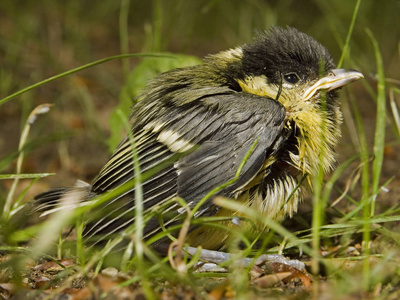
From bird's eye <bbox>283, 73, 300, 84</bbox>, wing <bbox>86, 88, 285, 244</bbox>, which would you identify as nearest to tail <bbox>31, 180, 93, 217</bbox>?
wing <bbox>86, 88, 285, 244</bbox>

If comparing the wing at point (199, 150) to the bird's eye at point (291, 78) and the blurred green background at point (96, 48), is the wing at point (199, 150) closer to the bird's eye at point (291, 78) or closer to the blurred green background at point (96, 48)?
the bird's eye at point (291, 78)

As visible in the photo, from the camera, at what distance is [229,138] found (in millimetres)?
1981

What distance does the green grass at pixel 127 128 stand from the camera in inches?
60.0

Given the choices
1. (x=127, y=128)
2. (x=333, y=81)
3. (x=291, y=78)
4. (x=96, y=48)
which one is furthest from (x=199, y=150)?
(x=96, y=48)

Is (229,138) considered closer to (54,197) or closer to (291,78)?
(291,78)

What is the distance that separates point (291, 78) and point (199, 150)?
0.56 metres

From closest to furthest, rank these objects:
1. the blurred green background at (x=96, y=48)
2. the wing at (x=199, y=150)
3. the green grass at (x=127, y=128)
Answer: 1. the green grass at (x=127, y=128)
2. the wing at (x=199, y=150)
3. the blurred green background at (x=96, y=48)

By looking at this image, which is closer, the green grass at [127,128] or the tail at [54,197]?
the green grass at [127,128]

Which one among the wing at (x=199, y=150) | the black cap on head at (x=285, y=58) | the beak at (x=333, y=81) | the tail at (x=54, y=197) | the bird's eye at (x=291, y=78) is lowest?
the tail at (x=54, y=197)

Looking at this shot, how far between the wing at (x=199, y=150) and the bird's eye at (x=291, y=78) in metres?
0.24

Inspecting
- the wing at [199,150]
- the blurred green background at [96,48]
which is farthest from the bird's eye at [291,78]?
the blurred green background at [96,48]

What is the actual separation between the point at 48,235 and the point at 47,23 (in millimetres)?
4828

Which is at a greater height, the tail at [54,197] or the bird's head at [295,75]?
the bird's head at [295,75]

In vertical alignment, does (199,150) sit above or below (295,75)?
below
